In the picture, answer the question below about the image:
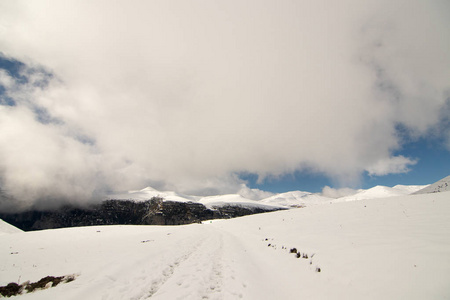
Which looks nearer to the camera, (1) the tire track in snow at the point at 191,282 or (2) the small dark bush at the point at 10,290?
(1) the tire track in snow at the point at 191,282

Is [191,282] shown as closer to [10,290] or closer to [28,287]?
[28,287]

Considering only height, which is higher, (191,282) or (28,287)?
(28,287)

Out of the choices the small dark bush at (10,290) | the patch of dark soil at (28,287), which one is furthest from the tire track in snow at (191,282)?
the small dark bush at (10,290)

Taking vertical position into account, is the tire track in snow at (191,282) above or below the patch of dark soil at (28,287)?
below

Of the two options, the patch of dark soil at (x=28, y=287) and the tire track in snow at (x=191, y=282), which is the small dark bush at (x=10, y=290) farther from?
the tire track in snow at (x=191, y=282)

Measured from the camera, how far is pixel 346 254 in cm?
774

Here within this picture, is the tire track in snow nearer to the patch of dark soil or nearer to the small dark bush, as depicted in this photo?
the patch of dark soil

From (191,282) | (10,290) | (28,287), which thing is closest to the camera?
(10,290)

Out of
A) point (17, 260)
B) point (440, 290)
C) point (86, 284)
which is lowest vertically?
point (17, 260)

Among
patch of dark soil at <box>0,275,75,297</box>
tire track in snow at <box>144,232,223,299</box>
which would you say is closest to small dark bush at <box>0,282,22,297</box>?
patch of dark soil at <box>0,275,75,297</box>

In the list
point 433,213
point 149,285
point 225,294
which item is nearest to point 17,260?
point 149,285

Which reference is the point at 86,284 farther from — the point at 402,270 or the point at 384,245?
the point at 384,245

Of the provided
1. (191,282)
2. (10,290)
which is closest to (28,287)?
(10,290)

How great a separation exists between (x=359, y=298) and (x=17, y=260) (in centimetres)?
2001
